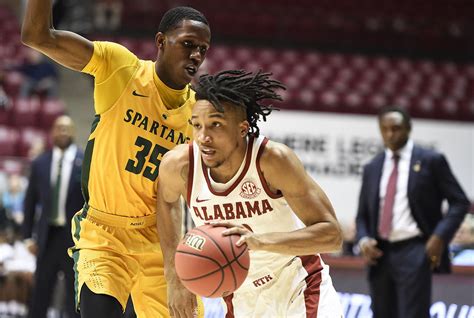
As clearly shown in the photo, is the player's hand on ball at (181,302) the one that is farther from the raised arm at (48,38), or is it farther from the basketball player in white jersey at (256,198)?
the raised arm at (48,38)

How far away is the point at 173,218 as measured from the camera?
165 inches

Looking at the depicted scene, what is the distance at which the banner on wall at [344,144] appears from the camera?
1080cm

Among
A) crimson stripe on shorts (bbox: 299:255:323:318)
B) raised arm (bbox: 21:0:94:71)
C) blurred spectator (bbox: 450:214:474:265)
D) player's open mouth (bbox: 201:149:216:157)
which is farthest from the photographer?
blurred spectator (bbox: 450:214:474:265)

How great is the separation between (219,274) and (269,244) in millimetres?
238

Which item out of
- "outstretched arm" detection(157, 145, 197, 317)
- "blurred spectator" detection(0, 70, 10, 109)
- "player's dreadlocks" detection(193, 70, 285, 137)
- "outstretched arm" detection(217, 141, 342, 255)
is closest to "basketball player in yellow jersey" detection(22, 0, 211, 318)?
"outstretched arm" detection(157, 145, 197, 317)

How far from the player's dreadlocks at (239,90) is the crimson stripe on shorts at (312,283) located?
635 mm

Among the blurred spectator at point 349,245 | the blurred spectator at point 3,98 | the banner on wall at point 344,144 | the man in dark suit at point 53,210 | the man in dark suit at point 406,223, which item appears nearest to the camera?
the man in dark suit at point 406,223

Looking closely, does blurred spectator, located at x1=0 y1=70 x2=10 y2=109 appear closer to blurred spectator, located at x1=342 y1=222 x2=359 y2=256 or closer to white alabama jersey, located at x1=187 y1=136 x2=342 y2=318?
blurred spectator, located at x1=342 y1=222 x2=359 y2=256

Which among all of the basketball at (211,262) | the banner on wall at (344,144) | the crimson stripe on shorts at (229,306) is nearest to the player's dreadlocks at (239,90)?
the basketball at (211,262)

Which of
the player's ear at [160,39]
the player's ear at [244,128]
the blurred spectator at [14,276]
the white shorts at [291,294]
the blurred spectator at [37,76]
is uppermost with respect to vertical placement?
the blurred spectator at [37,76]

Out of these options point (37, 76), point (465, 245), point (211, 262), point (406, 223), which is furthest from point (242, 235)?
point (37, 76)

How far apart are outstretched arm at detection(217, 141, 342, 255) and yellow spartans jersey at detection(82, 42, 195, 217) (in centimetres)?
87

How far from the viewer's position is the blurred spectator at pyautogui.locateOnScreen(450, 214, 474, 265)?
7.77 m

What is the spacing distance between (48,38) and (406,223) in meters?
3.34
